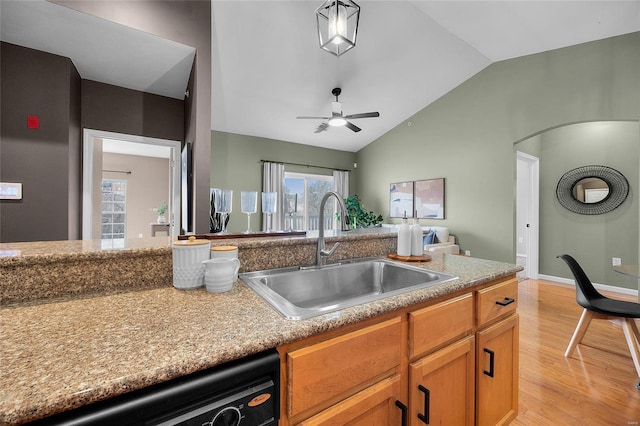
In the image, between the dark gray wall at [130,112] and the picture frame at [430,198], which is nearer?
the dark gray wall at [130,112]

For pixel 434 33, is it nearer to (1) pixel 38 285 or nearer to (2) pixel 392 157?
(2) pixel 392 157

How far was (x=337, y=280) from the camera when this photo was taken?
138cm

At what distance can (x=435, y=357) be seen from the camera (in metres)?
0.97

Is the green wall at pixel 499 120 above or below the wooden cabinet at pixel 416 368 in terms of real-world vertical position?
above

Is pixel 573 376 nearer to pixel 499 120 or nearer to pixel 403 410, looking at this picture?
pixel 403 410

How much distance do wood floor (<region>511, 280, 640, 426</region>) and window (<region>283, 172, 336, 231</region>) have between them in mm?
4317

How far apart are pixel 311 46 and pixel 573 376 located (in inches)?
160

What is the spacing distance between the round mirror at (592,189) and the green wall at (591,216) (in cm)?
8

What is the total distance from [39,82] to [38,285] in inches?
A: 103

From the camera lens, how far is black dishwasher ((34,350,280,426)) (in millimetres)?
464

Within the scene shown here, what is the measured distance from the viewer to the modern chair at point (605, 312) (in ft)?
6.22

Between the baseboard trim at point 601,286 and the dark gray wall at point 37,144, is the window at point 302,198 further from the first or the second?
the baseboard trim at point 601,286

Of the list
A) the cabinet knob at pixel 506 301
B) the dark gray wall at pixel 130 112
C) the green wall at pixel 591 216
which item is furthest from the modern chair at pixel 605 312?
the dark gray wall at pixel 130 112

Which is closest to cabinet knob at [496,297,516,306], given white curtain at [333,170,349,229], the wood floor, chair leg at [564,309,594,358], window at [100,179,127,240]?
the wood floor
